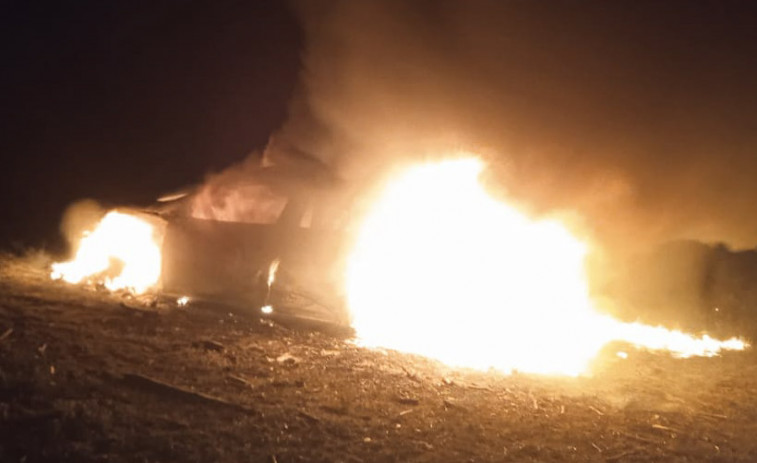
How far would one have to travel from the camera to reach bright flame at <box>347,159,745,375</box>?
11594mm

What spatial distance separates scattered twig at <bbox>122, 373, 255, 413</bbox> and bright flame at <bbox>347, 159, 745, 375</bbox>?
14.9 feet

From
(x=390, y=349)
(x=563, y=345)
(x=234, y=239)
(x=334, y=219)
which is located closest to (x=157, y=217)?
(x=234, y=239)

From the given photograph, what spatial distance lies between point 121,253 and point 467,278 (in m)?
6.91

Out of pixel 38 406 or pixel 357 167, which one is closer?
pixel 38 406

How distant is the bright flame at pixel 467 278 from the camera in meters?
11.6

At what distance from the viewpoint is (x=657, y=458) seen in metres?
6.60

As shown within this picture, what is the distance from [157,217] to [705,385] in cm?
1022

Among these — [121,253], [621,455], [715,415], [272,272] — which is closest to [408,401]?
[621,455]

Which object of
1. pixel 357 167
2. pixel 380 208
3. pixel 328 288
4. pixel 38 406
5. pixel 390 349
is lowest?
pixel 38 406

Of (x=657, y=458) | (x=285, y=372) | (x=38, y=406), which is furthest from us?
(x=285, y=372)

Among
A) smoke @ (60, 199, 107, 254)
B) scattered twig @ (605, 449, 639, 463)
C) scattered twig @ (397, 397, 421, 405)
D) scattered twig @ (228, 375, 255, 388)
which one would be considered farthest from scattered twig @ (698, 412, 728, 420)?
smoke @ (60, 199, 107, 254)

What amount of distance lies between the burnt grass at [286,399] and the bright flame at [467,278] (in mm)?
1364

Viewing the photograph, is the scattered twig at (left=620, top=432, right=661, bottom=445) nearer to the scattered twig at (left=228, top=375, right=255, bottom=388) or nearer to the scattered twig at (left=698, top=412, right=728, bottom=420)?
the scattered twig at (left=698, top=412, right=728, bottom=420)

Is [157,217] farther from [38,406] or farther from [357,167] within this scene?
[38,406]
